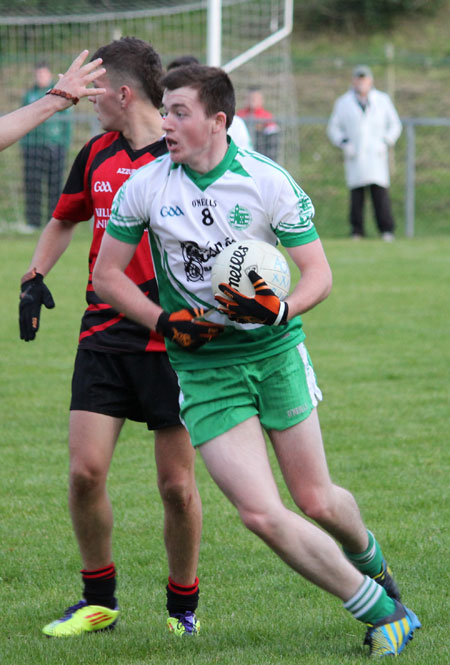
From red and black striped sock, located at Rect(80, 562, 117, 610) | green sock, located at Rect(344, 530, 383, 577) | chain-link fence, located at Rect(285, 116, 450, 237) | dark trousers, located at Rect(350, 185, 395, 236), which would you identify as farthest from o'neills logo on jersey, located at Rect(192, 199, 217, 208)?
chain-link fence, located at Rect(285, 116, 450, 237)

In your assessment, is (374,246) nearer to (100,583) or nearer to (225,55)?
(225,55)

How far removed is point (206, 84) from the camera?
3809mm

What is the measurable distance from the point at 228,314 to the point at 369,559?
1178 mm

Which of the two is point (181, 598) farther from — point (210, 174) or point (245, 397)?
point (210, 174)

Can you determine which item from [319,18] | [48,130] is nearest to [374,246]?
[48,130]

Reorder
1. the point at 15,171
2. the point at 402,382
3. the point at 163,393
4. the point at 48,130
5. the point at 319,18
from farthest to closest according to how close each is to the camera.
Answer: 1. the point at 319,18
2. the point at 15,171
3. the point at 48,130
4. the point at 402,382
5. the point at 163,393

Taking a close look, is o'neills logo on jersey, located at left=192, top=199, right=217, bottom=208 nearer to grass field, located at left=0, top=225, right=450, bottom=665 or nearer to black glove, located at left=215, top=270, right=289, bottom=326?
black glove, located at left=215, top=270, right=289, bottom=326

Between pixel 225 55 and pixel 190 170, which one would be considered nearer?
pixel 190 170

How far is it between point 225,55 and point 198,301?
45.0 ft

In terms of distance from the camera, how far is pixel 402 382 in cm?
888

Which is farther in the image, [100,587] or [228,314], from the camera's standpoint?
[100,587]

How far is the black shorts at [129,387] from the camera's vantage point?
4.36 m

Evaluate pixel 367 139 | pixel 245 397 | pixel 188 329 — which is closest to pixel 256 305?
pixel 188 329

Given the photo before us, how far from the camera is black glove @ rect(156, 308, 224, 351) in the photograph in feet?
12.0
